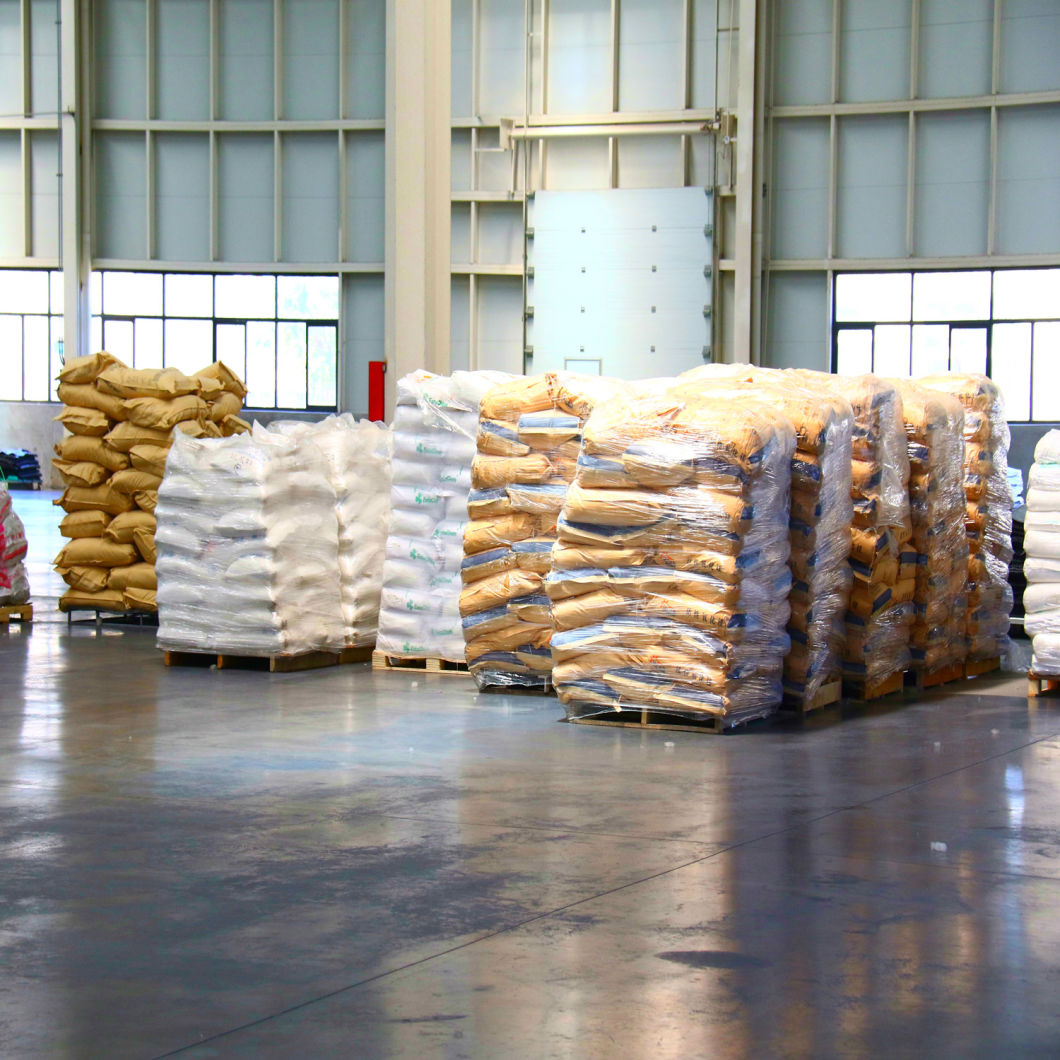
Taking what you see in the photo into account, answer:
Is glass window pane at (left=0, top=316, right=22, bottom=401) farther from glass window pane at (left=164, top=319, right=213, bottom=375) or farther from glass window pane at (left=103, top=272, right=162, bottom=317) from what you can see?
glass window pane at (left=164, top=319, right=213, bottom=375)

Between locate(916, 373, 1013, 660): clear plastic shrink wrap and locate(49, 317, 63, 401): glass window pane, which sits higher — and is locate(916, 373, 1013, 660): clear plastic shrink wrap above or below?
below

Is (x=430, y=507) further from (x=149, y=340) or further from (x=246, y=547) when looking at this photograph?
(x=149, y=340)

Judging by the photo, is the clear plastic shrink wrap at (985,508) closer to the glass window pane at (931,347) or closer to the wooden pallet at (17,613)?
the wooden pallet at (17,613)

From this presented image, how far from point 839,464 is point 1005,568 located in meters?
2.56

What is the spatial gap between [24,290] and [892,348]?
12636 mm

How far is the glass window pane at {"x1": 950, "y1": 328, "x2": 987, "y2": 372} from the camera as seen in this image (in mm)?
18781

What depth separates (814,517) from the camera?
7867mm

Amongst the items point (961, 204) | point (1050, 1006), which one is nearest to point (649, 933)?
point (1050, 1006)

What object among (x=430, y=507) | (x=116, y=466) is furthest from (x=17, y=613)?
(x=430, y=507)

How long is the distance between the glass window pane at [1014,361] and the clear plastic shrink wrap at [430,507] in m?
11.1

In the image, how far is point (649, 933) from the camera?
13.9ft

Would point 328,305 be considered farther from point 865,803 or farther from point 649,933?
point 649,933

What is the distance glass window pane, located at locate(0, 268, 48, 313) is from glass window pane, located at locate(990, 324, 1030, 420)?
44.2ft

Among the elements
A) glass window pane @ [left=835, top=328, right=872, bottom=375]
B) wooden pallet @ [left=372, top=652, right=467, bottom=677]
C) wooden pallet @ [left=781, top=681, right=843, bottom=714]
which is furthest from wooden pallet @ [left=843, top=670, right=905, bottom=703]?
glass window pane @ [left=835, top=328, right=872, bottom=375]
